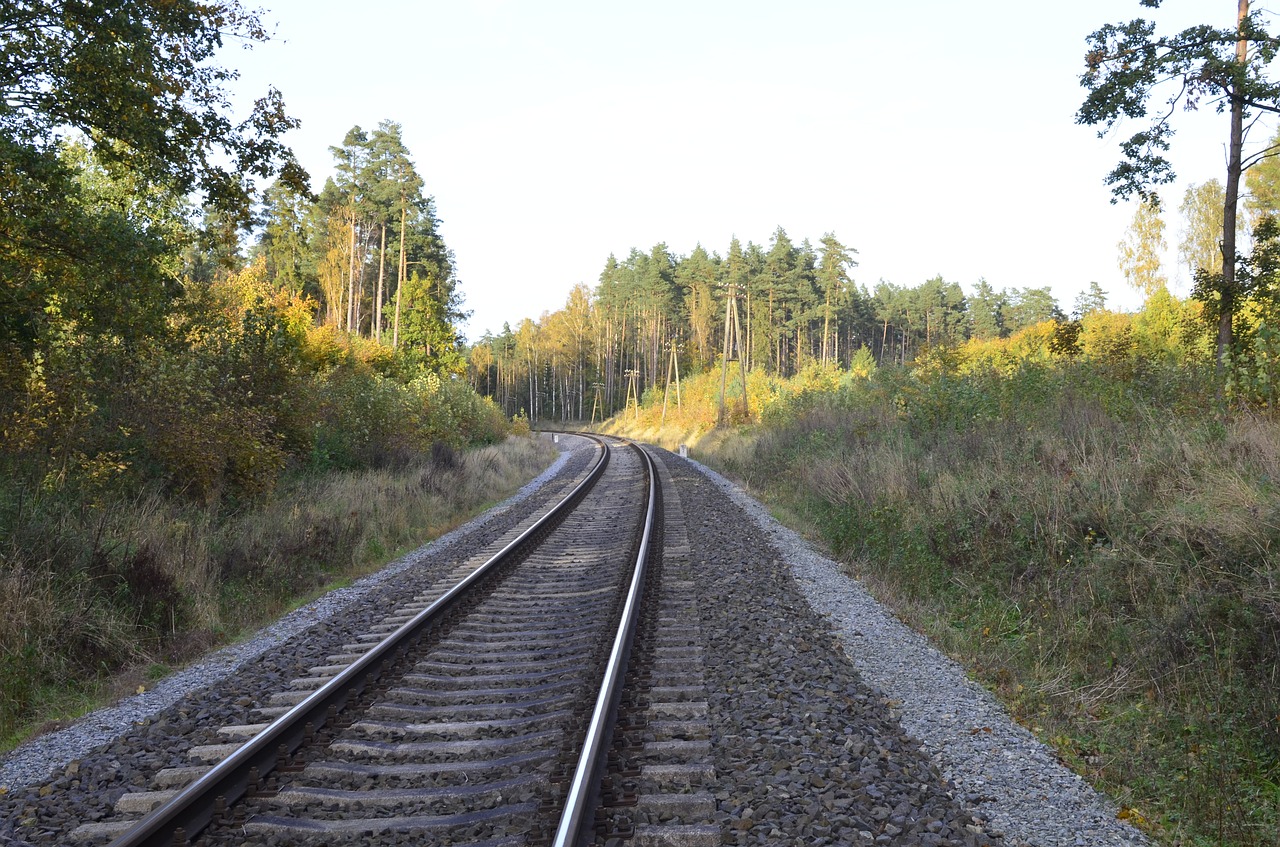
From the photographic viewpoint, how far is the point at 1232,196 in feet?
42.5

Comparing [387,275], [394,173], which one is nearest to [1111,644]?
[394,173]

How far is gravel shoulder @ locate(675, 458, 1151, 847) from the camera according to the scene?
3.93 meters

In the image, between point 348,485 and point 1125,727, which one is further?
point 348,485

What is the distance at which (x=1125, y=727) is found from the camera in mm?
5070

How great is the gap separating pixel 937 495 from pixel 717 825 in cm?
771

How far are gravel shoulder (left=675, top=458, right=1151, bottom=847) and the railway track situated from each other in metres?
1.43

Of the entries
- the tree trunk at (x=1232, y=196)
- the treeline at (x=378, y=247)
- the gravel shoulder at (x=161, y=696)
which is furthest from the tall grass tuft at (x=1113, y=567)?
the treeline at (x=378, y=247)

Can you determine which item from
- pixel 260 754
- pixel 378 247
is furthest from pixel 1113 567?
pixel 378 247

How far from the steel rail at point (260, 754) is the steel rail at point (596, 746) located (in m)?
1.66

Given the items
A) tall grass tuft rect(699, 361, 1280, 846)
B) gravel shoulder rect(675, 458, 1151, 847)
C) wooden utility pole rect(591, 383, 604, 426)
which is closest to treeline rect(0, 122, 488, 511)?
gravel shoulder rect(675, 458, 1151, 847)

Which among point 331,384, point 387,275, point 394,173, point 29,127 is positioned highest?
point 394,173

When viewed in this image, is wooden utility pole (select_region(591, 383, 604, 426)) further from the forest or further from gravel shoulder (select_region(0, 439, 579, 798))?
gravel shoulder (select_region(0, 439, 579, 798))

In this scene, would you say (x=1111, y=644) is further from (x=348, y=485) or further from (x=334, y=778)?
(x=348, y=485)

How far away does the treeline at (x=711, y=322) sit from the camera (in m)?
76.6
